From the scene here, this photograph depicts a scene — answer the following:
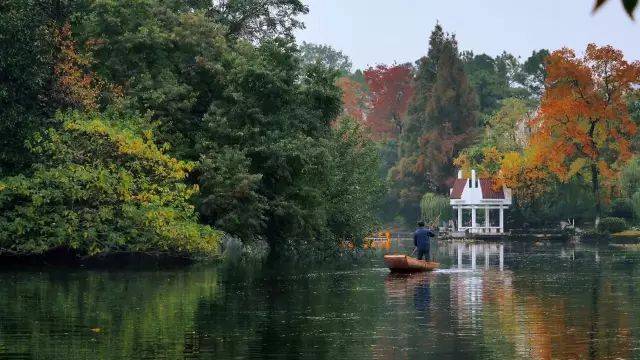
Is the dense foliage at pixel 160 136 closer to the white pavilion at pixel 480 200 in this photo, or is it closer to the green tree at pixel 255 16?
the green tree at pixel 255 16

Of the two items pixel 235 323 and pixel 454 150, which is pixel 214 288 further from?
pixel 454 150

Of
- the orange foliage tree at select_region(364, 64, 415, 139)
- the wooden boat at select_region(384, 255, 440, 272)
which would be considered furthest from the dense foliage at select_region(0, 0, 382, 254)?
Answer: the orange foliage tree at select_region(364, 64, 415, 139)

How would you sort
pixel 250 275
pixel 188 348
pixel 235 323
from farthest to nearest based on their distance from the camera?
pixel 250 275
pixel 235 323
pixel 188 348

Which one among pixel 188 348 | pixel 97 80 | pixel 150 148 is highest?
pixel 97 80

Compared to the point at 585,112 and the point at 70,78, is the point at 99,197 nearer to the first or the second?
A: the point at 70,78

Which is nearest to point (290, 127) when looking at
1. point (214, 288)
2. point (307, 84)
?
point (307, 84)

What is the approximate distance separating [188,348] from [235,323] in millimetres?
4215

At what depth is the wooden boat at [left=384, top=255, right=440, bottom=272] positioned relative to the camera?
39.8 m

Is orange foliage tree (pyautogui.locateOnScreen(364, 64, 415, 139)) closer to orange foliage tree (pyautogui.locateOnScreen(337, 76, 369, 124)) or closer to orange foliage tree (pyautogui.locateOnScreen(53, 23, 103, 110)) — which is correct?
orange foliage tree (pyautogui.locateOnScreen(337, 76, 369, 124))

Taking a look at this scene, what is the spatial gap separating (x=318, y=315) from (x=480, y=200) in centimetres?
6880

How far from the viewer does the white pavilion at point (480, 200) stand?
3543 inches

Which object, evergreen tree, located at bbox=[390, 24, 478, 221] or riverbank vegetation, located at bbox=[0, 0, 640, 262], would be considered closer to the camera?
riverbank vegetation, located at bbox=[0, 0, 640, 262]

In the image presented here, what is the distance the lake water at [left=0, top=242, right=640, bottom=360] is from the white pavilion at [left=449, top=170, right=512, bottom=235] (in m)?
48.7

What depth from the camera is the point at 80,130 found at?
44.2 metres
